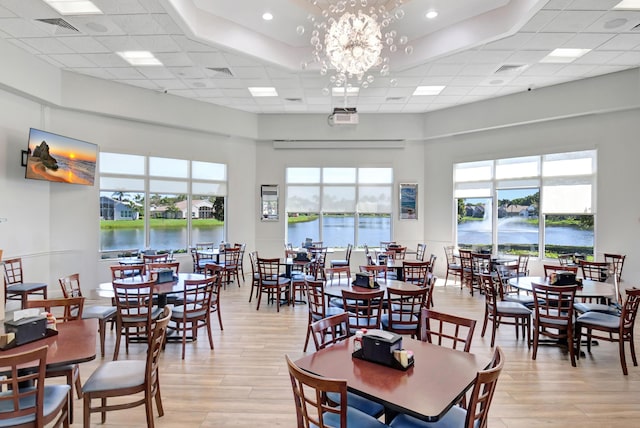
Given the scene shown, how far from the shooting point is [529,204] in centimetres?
808

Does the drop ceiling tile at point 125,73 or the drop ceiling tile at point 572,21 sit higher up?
the drop ceiling tile at point 125,73

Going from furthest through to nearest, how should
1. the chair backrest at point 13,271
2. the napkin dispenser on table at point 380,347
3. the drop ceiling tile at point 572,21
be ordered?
the chair backrest at point 13,271, the drop ceiling tile at point 572,21, the napkin dispenser on table at point 380,347

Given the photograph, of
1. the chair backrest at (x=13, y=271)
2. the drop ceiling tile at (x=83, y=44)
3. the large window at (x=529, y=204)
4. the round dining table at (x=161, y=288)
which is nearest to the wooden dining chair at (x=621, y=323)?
the large window at (x=529, y=204)

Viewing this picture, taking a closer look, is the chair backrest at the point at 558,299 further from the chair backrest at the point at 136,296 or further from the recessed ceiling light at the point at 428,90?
the recessed ceiling light at the point at 428,90

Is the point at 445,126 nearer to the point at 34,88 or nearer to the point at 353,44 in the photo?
the point at 353,44

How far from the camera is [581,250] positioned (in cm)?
733

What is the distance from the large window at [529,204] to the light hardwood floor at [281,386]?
3.58 meters

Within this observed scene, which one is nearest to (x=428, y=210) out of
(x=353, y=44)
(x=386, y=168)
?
(x=386, y=168)

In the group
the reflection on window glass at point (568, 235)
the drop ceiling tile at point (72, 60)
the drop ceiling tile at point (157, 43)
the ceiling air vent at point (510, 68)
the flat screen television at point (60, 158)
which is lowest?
the reflection on window glass at point (568, 235)

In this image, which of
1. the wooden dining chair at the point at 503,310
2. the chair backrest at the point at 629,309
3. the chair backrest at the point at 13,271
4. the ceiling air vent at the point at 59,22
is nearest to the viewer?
the chair backrest at the point at 629,309

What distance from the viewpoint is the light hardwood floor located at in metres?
2.92

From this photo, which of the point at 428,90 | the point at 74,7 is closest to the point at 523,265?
the point at 428,90

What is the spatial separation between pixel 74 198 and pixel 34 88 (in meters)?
2.20

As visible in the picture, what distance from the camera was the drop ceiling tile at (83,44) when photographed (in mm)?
5387
